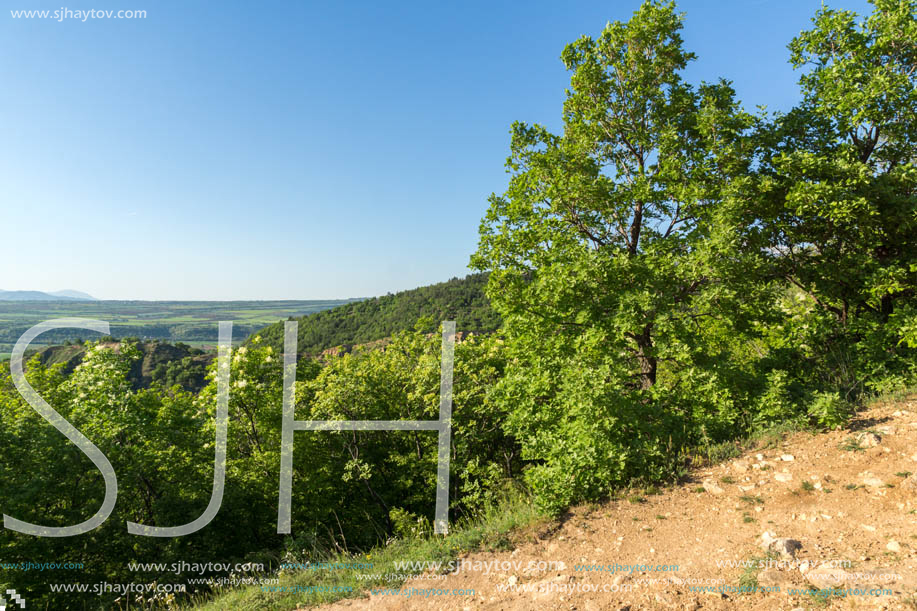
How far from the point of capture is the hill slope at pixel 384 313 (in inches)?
3565

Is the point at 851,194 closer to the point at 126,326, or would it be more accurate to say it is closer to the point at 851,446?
the point at 851,446

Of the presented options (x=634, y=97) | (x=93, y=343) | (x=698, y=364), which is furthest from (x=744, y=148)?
(x=93, y=343)

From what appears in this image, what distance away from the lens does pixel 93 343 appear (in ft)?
40.7

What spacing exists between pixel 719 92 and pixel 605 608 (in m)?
9.77

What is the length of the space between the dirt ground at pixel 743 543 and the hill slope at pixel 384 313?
7351 cm

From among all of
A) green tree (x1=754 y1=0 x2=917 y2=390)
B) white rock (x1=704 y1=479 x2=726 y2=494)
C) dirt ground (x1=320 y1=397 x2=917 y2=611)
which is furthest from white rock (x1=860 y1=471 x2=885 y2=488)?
green tree (x1=754 y1=0 x2=917 y2=390)

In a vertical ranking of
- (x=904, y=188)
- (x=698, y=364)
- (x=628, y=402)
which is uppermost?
(x=904, y=188)

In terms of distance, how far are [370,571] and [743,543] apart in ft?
16.2

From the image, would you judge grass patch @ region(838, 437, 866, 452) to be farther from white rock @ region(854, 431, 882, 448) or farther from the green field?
the green field

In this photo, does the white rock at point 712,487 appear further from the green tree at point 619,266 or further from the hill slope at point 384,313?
the hill slope at point 384,313

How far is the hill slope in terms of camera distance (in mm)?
90562

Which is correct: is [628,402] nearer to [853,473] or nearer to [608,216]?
[853,473]

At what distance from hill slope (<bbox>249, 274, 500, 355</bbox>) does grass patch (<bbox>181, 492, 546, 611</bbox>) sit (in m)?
73.1

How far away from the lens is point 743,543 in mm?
5039
